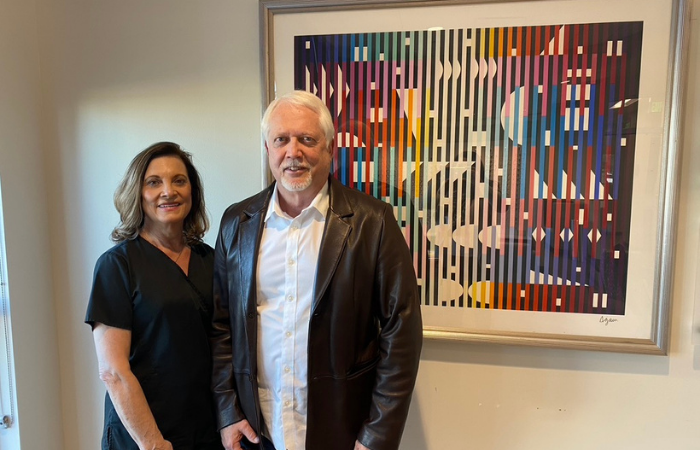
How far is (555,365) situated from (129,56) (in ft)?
5.88

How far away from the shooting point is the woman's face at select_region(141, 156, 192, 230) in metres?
1.14

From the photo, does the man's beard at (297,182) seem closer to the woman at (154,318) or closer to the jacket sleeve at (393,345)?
the jacket sleeve at (393,345)

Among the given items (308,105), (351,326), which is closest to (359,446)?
(351,326)

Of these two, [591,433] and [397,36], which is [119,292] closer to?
[397,36]

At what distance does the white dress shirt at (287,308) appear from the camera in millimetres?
1075

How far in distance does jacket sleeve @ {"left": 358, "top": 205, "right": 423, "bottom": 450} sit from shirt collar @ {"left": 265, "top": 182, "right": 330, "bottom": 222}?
0.16 metres

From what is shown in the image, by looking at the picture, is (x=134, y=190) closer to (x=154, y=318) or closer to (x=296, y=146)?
(x=154, y=318)

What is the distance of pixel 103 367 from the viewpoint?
1070 mm

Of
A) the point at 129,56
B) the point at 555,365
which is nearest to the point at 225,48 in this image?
the point at 129,56

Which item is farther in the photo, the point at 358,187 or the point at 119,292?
the point at 358,187

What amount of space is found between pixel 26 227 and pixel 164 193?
0.80 m

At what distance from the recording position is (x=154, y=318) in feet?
3.61

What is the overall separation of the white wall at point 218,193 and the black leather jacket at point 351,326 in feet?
1.31
